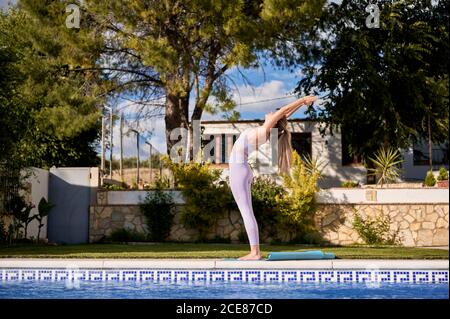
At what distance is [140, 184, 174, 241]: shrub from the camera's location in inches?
669

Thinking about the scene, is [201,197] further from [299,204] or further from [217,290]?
[217,290]

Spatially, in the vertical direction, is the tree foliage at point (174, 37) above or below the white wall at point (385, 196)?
above

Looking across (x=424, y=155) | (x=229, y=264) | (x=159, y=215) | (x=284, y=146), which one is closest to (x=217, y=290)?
(x=229, y=264)

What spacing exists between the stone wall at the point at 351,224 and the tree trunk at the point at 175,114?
4218 millimetres

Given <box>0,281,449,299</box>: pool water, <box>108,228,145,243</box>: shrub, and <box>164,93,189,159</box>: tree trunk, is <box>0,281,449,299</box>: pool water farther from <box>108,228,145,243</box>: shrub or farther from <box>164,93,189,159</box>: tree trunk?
<box>164,93,189,159</box>: tree trunk

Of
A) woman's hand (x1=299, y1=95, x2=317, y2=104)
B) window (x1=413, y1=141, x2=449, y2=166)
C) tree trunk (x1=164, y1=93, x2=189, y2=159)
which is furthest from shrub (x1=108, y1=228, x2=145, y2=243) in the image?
window (x1=413, y1=141, x2=449, y2=166)

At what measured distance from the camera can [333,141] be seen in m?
26.0

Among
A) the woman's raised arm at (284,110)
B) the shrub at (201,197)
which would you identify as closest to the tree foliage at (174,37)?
the shrub at (201,197)

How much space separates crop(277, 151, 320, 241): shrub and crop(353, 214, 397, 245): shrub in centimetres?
120

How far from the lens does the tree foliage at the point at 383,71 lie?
2267 centimetres

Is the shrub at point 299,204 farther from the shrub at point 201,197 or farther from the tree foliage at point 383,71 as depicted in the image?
the tree foliage at point 383,71

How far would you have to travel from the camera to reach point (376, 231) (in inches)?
646
